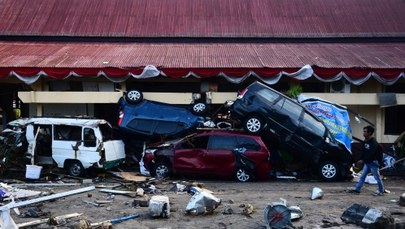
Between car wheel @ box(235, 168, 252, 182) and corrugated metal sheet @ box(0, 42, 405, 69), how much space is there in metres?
4.36

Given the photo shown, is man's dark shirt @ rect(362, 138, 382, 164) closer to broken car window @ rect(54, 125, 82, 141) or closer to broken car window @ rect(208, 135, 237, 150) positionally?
broken car window @ rect(208, 135, 237, 150)

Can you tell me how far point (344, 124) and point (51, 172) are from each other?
9052 mm

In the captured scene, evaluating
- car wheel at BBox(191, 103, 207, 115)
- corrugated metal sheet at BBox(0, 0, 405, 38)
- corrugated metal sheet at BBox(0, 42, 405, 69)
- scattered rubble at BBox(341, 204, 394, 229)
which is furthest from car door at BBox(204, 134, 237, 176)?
corrugated metal sheet at BBox(0, 0, 405, 38)

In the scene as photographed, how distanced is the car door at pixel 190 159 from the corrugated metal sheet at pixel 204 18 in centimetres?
753

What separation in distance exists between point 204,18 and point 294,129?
9.01m

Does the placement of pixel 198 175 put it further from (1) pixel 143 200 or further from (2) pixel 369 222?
(2) pixel 369 222

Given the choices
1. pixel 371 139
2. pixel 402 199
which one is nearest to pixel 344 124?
pixel 371 139

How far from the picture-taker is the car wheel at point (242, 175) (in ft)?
41.3

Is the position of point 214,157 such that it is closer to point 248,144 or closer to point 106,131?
point 248,144

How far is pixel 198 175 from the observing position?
13000 millimetres

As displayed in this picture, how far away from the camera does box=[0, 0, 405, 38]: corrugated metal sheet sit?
19.2 m

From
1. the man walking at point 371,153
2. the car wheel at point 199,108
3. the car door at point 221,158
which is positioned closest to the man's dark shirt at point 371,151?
the man walking at point 371,153

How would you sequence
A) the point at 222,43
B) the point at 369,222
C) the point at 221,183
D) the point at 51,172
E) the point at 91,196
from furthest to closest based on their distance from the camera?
1. the point at 222,43
2. the point at 51,172
3. the point at 221,183
4. the point at 91,196
5. the point at 369,222

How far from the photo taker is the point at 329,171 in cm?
1295
